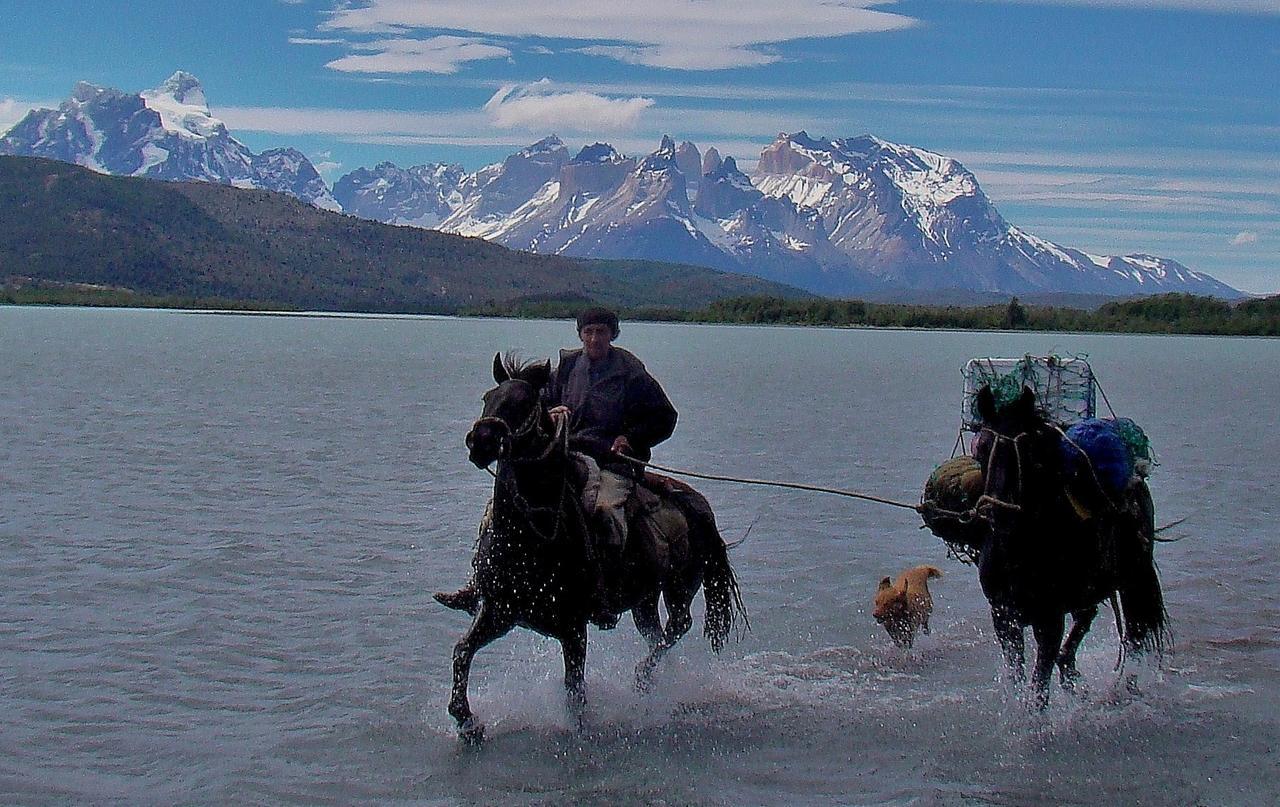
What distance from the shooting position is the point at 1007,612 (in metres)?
10.1

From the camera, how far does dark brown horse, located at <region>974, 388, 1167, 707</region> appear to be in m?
9.47

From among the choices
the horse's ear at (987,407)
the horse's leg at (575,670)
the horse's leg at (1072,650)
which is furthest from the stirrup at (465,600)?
the horse's leg at (1072,650)

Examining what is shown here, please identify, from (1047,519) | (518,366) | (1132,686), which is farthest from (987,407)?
(1132,686)

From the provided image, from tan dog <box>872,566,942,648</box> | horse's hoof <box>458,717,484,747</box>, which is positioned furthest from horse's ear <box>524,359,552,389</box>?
tan dog <box>872,566,942,648</box>

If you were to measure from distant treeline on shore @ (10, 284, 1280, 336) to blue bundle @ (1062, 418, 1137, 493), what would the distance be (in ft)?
432

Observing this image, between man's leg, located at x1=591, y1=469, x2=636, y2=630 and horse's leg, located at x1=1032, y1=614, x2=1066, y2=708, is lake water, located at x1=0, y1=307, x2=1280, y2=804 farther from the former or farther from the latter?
man's leg, located at x1=591, y1=469, x2=636, y2=630

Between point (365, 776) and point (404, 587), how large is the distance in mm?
5589

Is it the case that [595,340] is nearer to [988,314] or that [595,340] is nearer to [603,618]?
[603,618]

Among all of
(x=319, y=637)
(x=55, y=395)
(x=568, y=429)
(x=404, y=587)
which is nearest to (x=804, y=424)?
(x=55, y=395)

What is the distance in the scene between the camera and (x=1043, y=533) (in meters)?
9.65

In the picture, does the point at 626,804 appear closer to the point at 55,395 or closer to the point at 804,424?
the point at 804,424

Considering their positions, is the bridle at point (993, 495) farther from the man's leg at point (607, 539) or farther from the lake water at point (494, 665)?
the man's leg at point (607, 539)

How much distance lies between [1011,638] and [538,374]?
396cm

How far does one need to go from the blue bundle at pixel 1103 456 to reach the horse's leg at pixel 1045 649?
956mm
